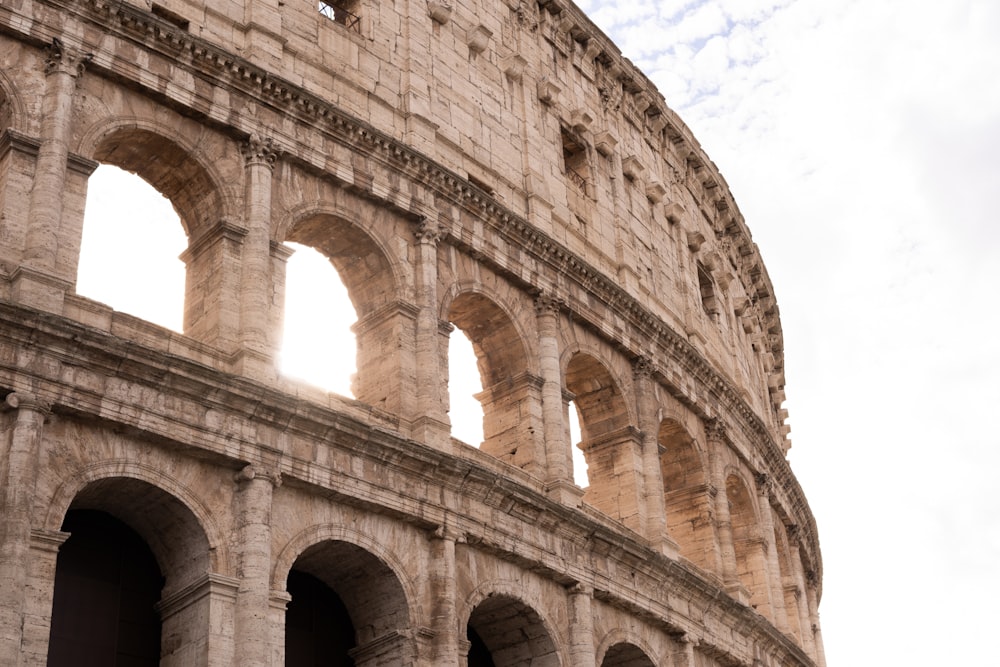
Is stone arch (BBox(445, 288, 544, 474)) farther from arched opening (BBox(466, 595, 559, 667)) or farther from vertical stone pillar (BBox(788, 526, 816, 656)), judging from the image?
vertical stone pillar (BBox(788, 526, 816, 656))

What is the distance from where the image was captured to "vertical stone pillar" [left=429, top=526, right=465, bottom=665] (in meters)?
18.7

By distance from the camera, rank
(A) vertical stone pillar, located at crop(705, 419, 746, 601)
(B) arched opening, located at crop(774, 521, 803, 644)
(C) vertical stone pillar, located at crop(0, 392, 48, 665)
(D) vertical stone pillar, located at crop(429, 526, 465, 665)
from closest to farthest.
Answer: (C) vertical stone pillar, located at crop(0, 392, 48, 665), (D) vertical stone pillar, located at crop(429, 526, 465, 665), (A) vertical stone pillar, located at crop(705, 419, 746, 601), (B) arched opening, located at crop(774, 521, 803, 644)

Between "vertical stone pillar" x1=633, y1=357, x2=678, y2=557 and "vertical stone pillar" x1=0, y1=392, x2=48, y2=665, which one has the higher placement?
"vertical stone pillar" x1=633, y1=357, x2=678, y2=557

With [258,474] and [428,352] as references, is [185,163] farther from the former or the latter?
[258,474]

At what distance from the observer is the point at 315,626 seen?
19.4m

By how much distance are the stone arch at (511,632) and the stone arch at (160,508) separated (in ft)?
15.7

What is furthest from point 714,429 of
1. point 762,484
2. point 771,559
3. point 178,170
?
point 178,170

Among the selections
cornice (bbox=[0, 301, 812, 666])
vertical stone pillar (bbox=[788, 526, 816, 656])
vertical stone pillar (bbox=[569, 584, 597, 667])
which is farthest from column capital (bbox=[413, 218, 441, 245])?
vertical stone pillar (bbox=[788, 526, 816, 656])

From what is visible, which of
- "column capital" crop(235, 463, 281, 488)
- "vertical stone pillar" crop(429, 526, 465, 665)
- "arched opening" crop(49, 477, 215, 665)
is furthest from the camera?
"vertical stone pillar" crop(429, 526, 465, 665)

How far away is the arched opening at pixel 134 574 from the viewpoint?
16.7 m

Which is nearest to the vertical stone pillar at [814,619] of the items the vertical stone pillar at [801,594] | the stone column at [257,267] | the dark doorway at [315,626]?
the vertical stone pillar at [801,594]

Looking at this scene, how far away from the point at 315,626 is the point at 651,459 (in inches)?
317

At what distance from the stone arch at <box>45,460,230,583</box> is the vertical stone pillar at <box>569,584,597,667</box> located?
6213 millimetres

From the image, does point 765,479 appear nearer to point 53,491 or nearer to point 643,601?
point 643,601
